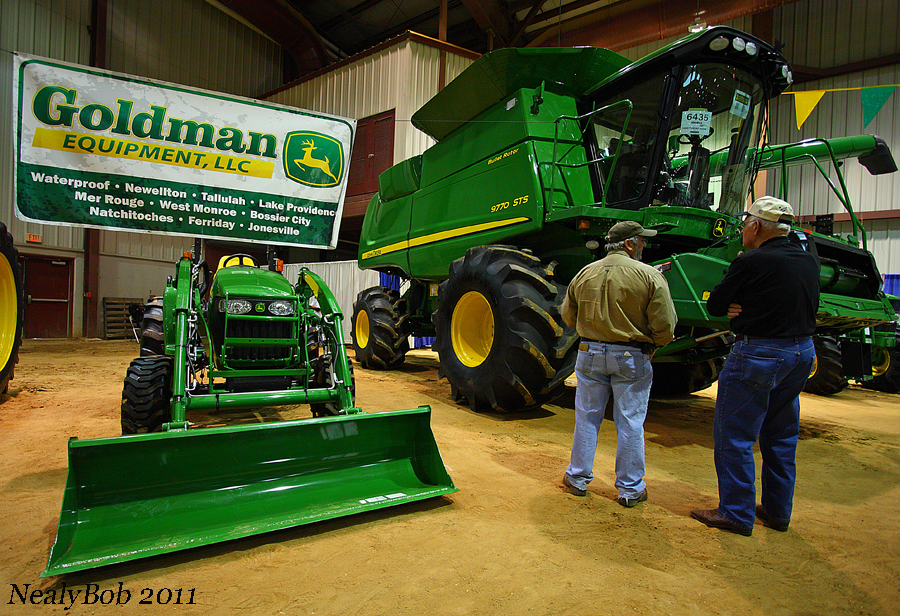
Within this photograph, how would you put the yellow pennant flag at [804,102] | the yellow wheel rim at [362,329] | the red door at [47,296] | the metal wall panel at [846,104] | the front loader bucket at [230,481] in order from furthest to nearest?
the red door at [47,296] < the metal wall panel at [846,104] < the yellow wheel rim at [362,329] < the yellow pennant flag at [804,102] < the front loader bucket at [230,481]

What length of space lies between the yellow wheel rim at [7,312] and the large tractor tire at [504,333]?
13.8 ft

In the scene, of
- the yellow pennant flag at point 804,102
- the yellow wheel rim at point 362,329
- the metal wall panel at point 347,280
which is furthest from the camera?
the metal wall panel at point 347,280

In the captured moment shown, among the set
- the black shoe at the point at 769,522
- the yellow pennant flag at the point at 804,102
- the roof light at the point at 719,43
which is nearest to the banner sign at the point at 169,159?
the roof light at the point at 719,43

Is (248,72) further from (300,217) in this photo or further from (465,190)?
(465,190)

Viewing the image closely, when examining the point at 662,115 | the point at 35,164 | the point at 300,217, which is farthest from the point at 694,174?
the point at 35,164

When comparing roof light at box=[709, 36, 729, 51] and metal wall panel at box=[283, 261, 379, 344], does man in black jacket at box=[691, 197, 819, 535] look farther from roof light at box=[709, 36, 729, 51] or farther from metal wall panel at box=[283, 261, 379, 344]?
metal wall panel at box=[283, 261, 379, 344]

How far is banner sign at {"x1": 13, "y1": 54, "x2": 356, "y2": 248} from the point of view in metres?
5.89

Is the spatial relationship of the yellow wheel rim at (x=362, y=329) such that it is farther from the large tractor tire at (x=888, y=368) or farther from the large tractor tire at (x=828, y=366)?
the large tractor tire at (x=888, y=368)

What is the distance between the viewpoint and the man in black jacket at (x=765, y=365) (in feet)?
8.27

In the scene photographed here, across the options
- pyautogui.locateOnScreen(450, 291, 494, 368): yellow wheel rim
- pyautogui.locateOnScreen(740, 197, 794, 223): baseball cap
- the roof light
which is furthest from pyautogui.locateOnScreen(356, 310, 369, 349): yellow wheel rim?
pyautogui.locateOnScreen(740, 197, 794, 223): baseball cap

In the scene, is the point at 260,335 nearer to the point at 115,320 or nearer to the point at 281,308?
the point at 281,308

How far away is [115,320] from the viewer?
14.5 metres

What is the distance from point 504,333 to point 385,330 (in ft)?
12.9

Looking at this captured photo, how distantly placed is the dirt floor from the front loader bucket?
0.30ft
